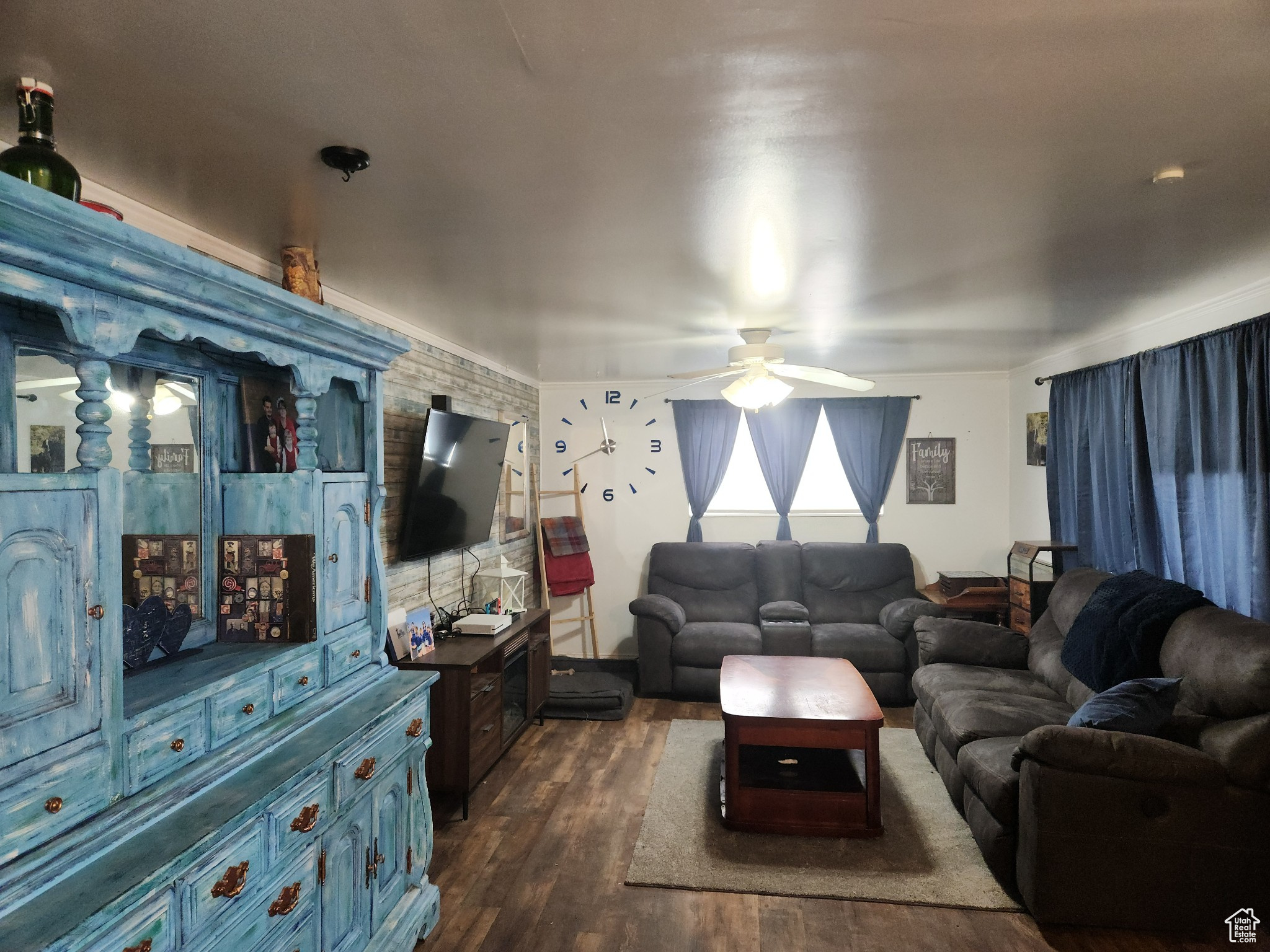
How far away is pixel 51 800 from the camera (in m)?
1.30

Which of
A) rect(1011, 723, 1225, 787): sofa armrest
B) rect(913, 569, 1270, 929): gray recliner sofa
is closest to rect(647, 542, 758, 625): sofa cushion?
rect(913, 569, 1270, 929): gray recliner sofa

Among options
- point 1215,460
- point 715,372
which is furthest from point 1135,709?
point 715,372

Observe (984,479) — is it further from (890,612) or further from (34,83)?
(34,83)

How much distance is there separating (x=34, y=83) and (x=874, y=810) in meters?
3.48

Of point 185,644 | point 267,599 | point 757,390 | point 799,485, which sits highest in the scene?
point 757,390

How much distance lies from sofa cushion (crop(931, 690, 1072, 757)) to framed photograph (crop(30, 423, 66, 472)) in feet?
10.8

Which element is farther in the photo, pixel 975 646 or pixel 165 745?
pixel 975 646

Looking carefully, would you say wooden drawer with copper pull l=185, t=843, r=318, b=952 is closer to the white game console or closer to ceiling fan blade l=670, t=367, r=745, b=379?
the white game console

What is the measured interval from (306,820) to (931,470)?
525 cm

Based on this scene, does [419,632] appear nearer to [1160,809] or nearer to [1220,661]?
[1160,809]

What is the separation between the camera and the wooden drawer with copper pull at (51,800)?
1219 millimetres

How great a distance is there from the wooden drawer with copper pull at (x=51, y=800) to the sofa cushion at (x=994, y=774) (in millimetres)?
2736

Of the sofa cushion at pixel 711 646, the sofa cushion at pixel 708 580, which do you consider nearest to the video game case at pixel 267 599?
the sofa cushion at pixel 711 646

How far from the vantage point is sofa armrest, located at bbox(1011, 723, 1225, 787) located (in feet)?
7.73
